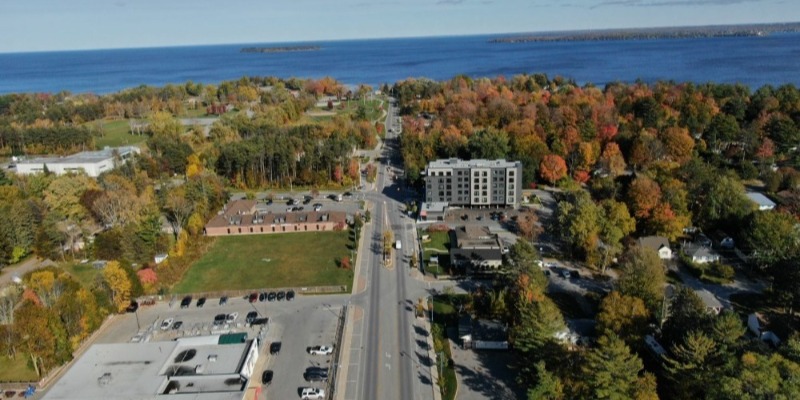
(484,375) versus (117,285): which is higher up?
(117,285)

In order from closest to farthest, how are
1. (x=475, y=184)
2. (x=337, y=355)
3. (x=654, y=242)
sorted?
1. (x=337, y=355)
2. (x=654, y=242)
3. (x=475, y=184)

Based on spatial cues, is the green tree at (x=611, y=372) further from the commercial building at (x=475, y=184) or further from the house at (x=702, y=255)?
the commercial building at (x=475, y=184)

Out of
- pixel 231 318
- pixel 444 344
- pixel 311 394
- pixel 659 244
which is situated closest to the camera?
pixel 311 394

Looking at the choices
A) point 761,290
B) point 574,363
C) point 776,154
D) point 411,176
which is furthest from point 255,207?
point 776,154

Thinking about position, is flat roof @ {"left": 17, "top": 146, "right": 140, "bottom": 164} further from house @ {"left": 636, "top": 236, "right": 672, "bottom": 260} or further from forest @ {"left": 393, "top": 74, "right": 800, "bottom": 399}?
house @ {"left": 636, "top": 236, "right": 672, "bottom": 260}

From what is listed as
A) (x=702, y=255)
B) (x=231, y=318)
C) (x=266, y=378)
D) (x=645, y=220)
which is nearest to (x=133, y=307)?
(x=231, y=318)

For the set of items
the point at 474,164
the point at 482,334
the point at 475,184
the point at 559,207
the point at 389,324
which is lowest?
the point at 389,324

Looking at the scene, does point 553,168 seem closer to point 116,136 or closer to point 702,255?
point 702,255
